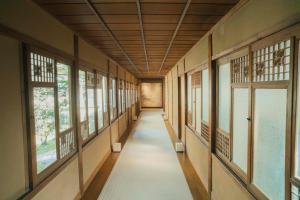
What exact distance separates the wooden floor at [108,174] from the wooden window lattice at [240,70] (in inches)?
80.9

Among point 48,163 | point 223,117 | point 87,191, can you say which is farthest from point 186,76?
point 48,163

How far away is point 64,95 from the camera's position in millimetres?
3119

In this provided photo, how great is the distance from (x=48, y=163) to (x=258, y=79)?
253 cm

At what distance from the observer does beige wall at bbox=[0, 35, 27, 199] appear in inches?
65.8

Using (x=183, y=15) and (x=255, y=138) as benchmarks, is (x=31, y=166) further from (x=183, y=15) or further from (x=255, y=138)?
(x=183, y=15)

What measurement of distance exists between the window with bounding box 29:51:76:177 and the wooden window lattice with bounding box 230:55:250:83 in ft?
7.37

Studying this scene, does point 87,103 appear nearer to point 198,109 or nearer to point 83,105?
point 83,105

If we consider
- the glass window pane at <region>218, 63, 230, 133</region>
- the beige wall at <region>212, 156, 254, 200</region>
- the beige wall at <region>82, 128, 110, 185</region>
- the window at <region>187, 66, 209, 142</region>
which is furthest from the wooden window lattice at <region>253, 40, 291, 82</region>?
the beige wall at <region>82, 128, 110, 185</region>

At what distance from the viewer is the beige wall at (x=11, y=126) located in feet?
5.48

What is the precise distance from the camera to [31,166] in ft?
6.63

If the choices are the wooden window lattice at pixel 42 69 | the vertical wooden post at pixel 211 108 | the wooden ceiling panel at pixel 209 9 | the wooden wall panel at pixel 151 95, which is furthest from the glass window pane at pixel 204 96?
the wooden wall panel at pixel 151 95

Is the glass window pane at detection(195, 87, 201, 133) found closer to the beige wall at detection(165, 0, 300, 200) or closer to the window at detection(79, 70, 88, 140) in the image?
the beige wall at detection(165, 0, 300, 200)

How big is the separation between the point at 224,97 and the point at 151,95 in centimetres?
1653

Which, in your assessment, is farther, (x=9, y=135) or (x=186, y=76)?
(x=186, y=76)
